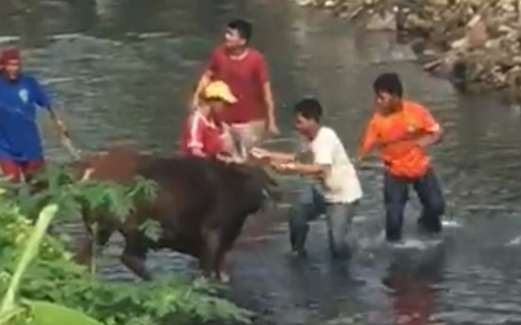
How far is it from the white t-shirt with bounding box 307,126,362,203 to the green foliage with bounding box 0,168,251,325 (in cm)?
563

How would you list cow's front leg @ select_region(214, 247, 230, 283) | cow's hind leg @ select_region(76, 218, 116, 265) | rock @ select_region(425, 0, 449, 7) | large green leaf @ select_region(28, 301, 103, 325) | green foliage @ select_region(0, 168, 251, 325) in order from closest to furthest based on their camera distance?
1. large green leaf @ select_region(28, 301, 103, 325)
2. green foliage @ select_region(0, 168, 251, 325)
3. cow's hind leg @ select_region(76, 218, 116, 265)
4. cow's front leg @ select_region(214, 247, 230, 283)
5. rock @ select_region(425, 0, 449, 7)

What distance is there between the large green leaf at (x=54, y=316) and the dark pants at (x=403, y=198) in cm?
1024

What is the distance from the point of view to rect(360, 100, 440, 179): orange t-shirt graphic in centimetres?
1360

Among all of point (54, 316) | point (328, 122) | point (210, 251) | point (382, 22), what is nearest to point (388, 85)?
point (210, 251)

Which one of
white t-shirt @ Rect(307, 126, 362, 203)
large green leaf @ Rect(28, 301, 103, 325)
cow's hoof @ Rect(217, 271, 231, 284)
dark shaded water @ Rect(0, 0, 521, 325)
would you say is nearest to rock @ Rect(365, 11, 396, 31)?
dark shaded water @ Rect(0, 0, 521, 325)

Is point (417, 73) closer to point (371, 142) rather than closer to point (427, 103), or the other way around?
point (427, 103)

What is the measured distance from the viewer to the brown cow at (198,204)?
11523 mm

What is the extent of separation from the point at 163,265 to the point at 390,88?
7.32 ft

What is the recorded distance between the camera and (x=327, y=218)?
1343 cm

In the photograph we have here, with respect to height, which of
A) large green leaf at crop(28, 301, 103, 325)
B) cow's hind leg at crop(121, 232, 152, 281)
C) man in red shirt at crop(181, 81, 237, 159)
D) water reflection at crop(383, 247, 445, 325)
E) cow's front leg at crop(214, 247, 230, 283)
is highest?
large green leaf at crop(28, 301, 103, 325)

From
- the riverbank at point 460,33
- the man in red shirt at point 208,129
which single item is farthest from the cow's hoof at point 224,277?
the riverbank at point 460,33

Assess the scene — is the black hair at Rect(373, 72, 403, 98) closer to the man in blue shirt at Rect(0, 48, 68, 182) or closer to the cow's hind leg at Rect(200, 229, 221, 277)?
the cow's hind leg at Rect(200, 229, 221, 277)

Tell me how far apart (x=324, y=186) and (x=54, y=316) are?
383 inches

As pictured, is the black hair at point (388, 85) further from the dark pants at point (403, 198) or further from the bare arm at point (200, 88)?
the bare arm at point (200, 88)
